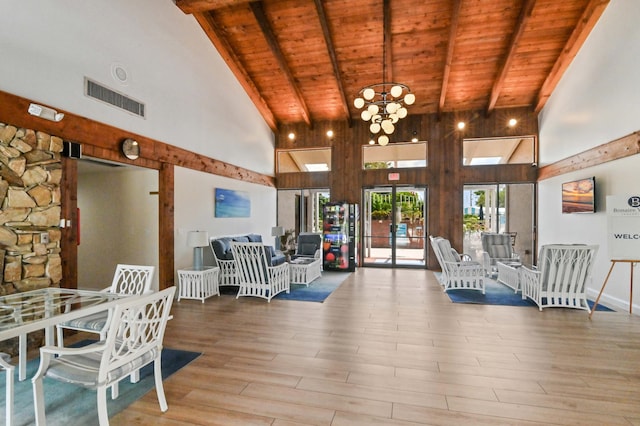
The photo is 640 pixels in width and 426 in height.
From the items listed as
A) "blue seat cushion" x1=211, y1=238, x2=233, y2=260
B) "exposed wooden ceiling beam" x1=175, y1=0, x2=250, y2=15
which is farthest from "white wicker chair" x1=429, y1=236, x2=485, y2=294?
"exposed wooden ceiling beam" x1=175, y1=0, x2=250, y2=15

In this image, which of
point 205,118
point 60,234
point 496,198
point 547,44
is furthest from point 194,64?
point 496,198

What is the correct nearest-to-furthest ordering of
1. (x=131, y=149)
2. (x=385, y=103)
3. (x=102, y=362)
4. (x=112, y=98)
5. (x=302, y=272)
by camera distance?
(x=102, y=362) → (x=112, y=98) → (x=131, y=149) → (x=385, y=103) → (x=302, y=272)

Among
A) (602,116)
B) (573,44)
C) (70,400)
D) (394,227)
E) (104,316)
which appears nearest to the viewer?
(70,400)

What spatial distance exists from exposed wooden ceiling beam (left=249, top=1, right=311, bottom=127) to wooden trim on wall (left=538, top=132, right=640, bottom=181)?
236 inches

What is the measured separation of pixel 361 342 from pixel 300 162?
690 cm

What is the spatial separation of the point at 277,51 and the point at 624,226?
6.48 metres

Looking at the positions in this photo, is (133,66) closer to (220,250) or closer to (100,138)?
(100,138)

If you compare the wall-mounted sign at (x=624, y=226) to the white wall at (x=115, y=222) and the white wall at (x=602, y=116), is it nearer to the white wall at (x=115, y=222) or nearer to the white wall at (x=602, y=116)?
the white wall at (x=602, y=116)

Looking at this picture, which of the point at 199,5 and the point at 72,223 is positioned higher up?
the point at 199,5

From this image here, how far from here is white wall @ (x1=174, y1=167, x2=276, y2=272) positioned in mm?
5617

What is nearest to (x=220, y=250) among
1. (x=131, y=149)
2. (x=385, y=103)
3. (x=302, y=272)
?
(x=302, y=272)

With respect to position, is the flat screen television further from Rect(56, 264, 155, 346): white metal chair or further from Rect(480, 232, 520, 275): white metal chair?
Rect(56, 264, 155, 346): white metal chair

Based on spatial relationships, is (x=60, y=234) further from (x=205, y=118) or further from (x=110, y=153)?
(x=205, y=118)

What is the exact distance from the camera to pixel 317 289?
6027 millimetres
